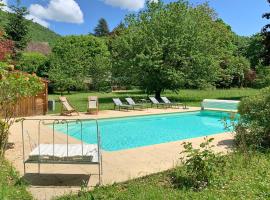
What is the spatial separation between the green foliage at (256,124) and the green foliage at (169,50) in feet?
44.4

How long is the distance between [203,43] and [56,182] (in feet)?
64.8

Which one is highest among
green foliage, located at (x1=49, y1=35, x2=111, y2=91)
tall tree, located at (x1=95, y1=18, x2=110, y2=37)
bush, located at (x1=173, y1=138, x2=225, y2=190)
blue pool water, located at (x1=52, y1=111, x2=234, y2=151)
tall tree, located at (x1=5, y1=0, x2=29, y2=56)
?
tall tree, located at (x1=95, y1=18, x2=110, y2=37)

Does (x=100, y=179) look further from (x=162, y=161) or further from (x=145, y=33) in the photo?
(x=145, y=33)

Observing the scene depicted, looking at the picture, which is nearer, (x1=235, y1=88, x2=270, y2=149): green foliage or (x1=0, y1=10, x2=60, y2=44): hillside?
(x1=235, y1=88, x2=270, y2=149): green foliage

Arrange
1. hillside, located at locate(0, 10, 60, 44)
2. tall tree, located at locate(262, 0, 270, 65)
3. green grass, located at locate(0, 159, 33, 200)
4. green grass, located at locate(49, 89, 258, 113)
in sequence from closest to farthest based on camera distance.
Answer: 1. green grass, located at locate(0, 159, 33, 200)
2. green grass, located at locate(49, 89, 258, 113)
3. tall tree, located at locate(262, 0, 270, 65)
4. hillside, located at locate(0, 10, 60, 44)

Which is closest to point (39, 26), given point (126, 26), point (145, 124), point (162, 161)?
point (126, 26)

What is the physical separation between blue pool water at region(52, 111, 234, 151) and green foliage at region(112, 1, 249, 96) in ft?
17.7

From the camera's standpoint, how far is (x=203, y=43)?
2438 centimetres

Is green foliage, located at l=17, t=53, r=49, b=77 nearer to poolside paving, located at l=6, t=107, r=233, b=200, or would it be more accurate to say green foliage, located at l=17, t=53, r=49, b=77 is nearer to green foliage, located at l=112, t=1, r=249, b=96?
green foliage, located at l=112, t=1, r=249, b=96

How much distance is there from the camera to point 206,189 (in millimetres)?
5793

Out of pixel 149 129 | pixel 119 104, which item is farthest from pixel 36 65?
pixel 149 129

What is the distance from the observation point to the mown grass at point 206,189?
5473 millimetres

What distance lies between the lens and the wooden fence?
53.7 feet

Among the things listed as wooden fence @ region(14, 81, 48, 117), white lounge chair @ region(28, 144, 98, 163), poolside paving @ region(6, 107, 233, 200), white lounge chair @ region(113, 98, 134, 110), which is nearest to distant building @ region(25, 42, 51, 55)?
white lounge chair @ region(113, 98, 134, 110)
